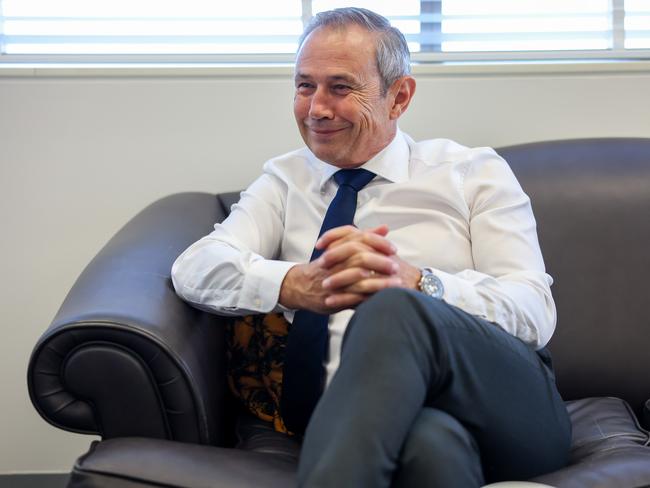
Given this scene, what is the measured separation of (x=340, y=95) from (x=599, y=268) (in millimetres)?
750

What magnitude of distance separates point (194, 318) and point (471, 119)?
1062 millimetres

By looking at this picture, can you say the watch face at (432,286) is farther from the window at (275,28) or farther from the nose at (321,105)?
the window at (275,28)

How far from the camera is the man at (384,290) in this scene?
137cm

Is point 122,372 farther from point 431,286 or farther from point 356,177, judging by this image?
point 356,177

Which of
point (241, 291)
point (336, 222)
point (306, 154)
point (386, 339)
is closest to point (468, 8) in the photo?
point (306, 154)

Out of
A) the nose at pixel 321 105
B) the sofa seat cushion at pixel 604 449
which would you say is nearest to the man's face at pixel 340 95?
the nose at pixel 321 105

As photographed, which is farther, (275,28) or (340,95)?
(275,28)

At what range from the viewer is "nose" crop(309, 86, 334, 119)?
198cm

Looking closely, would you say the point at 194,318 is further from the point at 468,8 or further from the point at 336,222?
the point at 468,8

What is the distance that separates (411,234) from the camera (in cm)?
204

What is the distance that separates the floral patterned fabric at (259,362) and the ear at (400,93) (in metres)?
0.52

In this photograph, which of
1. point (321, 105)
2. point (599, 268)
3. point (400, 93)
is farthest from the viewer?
point (599, 268)

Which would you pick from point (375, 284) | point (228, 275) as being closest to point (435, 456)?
point (375, 284)

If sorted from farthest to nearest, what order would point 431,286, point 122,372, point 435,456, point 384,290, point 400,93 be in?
point 400,93 < point 431,286 < point 122,372 < point 384,290 < point 435,456
